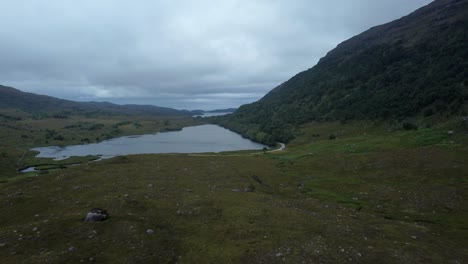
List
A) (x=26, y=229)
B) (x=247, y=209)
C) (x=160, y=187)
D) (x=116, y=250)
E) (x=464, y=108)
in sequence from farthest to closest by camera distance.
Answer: (x=464, y=108)
(x=160, y=187)
(x=247, y=209)
(x=26, y=229)
(x=116, y=250)

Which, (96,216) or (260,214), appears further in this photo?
(260,214)

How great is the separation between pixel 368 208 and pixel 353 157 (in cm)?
2995

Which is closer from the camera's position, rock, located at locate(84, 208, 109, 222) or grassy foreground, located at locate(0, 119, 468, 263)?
grassy foreground, located at locate(0, 119, 468, 263)

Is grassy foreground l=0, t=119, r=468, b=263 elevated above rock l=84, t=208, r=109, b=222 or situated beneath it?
situated beneath

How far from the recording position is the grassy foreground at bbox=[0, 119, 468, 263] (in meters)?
24.2

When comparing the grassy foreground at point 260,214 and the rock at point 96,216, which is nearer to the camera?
the grassy foreground at point 260,214

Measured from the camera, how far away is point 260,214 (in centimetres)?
3375

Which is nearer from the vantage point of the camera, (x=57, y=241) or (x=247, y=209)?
(x=57, y=241)

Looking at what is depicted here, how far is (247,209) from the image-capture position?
35656 mm

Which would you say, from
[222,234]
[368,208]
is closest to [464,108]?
[368,208]

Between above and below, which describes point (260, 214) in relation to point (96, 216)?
below

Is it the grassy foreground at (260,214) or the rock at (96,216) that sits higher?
the rock at (96,216)

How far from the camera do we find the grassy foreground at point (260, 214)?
2423cm

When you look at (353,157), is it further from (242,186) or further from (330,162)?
(242,186)
